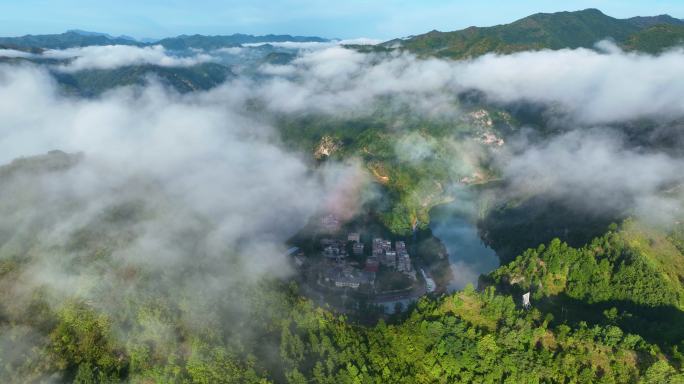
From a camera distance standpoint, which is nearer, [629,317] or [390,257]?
[629,317]

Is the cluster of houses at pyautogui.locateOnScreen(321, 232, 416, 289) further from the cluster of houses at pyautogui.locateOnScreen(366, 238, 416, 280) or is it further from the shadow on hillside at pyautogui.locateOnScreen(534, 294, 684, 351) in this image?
the shadow on hillside at pyautogui.locateOnScreen(534, 294, 684, 351)

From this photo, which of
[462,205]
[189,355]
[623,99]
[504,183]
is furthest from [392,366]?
[623,99]

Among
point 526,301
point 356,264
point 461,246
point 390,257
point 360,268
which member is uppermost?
point 526,301

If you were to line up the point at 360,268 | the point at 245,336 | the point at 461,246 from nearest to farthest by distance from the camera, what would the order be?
1. the point at 245,336
2. the point at 360,268
3. the point at 461,246

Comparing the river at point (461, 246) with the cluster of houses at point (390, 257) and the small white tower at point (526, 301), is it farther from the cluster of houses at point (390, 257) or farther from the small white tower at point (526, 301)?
the small white tower at point (526, 301)

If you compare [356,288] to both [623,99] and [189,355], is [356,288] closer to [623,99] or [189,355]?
[189,355]

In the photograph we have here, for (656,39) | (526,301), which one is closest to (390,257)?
(526,301)

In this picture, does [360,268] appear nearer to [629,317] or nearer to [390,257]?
[390,257]

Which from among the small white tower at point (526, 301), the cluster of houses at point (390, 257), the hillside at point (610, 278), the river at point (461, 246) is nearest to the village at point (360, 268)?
the cluster of houses at point (390, 257)

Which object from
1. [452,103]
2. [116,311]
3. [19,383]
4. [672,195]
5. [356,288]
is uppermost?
[452,103]
